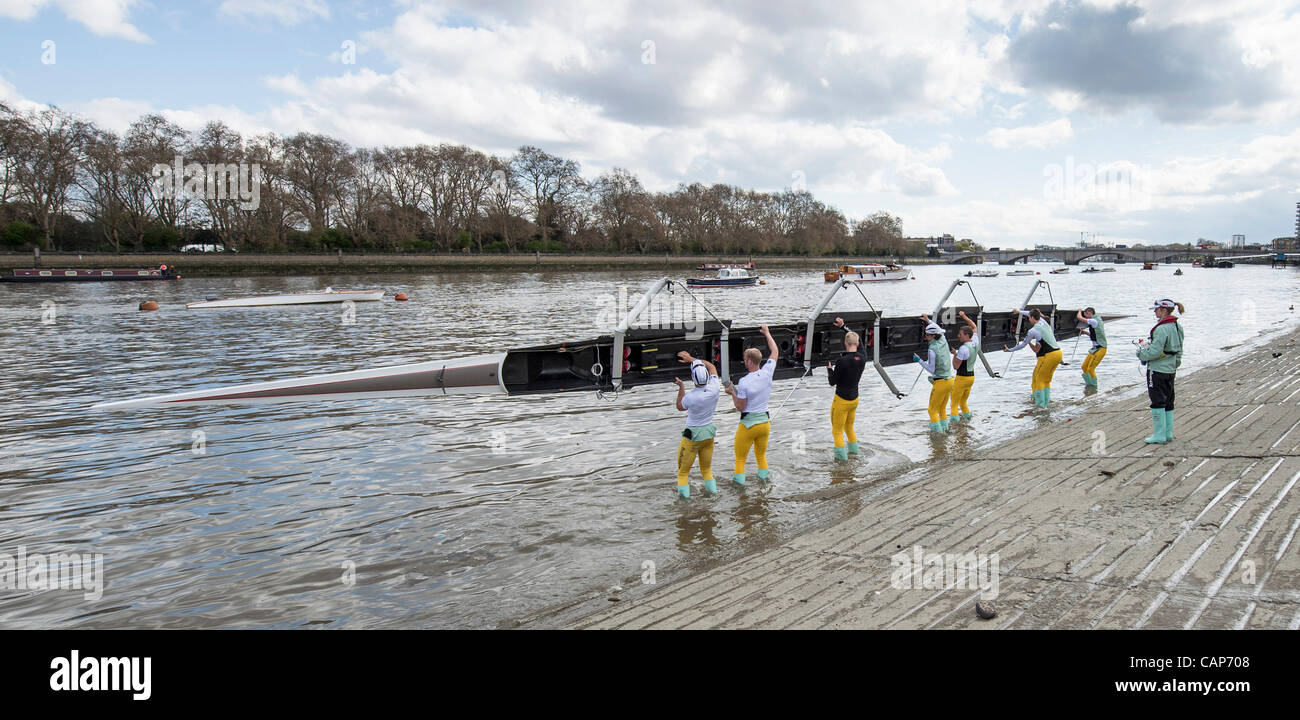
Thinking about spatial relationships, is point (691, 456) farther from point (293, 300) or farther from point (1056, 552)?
point (293, 300)

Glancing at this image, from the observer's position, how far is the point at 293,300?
43.2 metres

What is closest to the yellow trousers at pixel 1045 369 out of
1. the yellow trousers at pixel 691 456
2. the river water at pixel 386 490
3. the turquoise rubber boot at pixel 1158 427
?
the river water at pixel 386 490

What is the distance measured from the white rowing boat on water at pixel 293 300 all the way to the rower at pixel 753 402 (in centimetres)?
4170

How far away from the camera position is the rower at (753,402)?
9.12 metres

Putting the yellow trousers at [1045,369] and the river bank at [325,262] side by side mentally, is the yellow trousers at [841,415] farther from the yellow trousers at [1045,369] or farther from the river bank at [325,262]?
the river bank at [325,262]

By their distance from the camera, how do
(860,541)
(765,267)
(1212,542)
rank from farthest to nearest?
(765,267) → (860,541) → (1212,542)

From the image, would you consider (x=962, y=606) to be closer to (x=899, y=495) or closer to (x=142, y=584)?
(x=899, y=495)

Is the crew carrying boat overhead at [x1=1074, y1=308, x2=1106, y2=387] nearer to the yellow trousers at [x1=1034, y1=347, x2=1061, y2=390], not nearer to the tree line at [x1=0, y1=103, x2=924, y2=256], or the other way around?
the yellow trousers at [x1=1034, y1=347, x2=1061, y2=390]

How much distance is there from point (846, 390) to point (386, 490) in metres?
7.40

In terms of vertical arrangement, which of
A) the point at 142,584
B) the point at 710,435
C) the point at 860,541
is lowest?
the point at 142,584

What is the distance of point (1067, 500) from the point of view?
7.43m

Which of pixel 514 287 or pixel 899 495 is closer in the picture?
pixel 899 495
